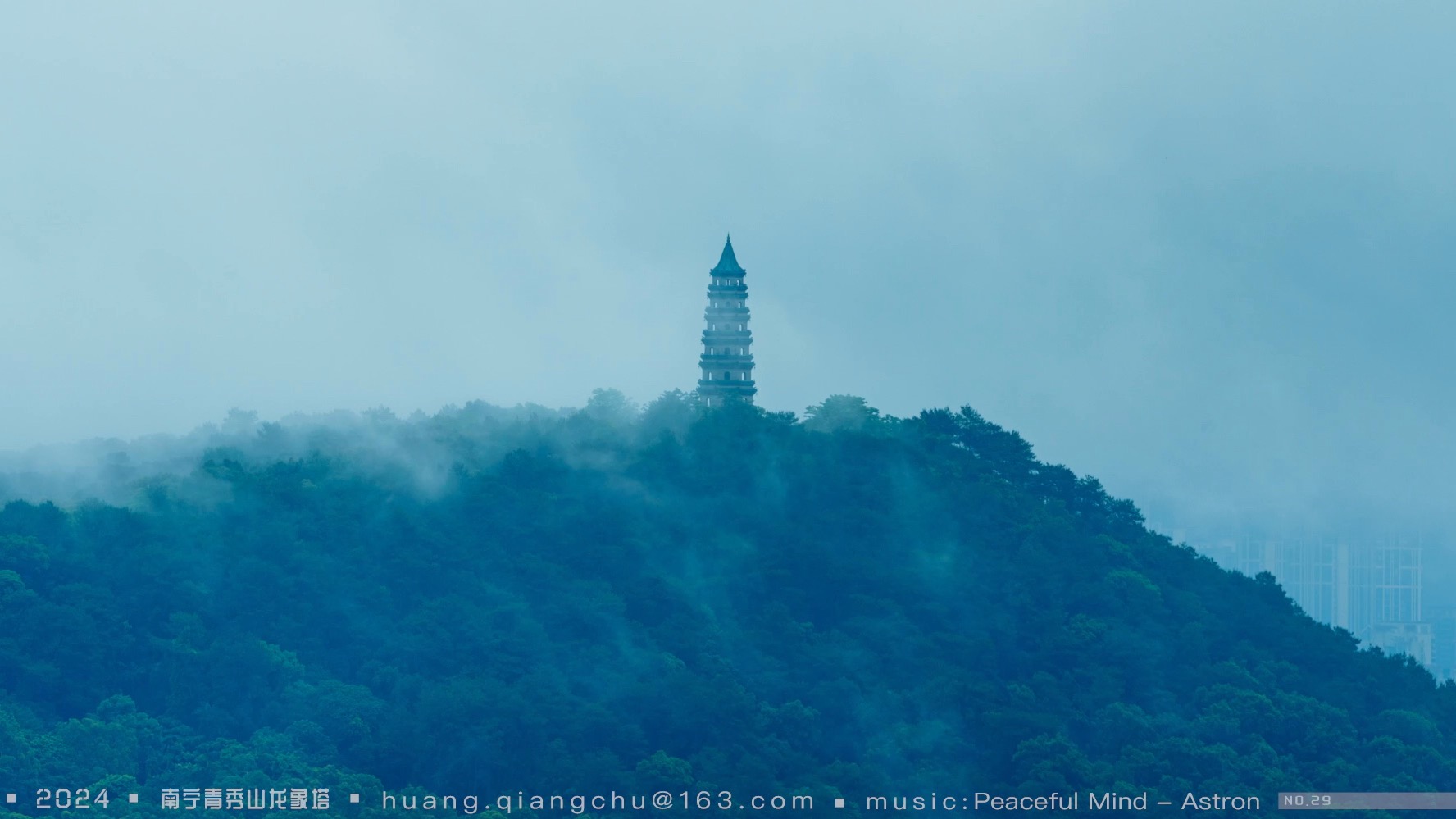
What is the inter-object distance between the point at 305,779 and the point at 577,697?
473cm

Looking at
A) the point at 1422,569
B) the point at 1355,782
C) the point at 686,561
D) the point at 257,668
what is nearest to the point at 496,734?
the point at 257,668

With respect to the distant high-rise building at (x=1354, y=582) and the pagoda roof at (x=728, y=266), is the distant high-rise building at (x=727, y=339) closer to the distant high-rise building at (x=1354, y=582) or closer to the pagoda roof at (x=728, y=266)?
the pagoda roof at (x=728, y=266)

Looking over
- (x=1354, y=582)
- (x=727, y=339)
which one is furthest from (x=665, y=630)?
(x=1354, y=582)

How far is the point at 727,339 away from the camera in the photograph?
4697 centimetres

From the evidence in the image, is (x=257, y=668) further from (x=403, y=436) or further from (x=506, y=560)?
(x=403, y=436)

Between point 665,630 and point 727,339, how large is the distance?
8955 mm

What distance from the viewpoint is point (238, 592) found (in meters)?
38.9

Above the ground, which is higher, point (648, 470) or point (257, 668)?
point (648, 470)

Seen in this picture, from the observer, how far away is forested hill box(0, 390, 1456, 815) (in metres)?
35.2

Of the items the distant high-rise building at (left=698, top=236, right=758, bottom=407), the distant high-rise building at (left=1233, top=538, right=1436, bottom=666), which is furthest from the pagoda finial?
the distant high-rise building at (left=1233, top=538, right=1436, bottom=666)

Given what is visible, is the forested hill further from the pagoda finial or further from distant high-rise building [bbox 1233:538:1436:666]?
distant high-rise building [bbox 1233:538:1436:666]

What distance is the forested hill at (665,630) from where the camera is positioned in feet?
116

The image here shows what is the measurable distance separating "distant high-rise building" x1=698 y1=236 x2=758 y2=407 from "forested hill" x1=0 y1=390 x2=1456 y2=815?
4.02 feet

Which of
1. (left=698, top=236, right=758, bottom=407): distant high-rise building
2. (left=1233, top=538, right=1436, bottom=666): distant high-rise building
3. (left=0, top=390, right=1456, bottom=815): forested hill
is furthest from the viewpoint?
(left=1233, top=538, right=1436, bottom=666): distant high-rise building
